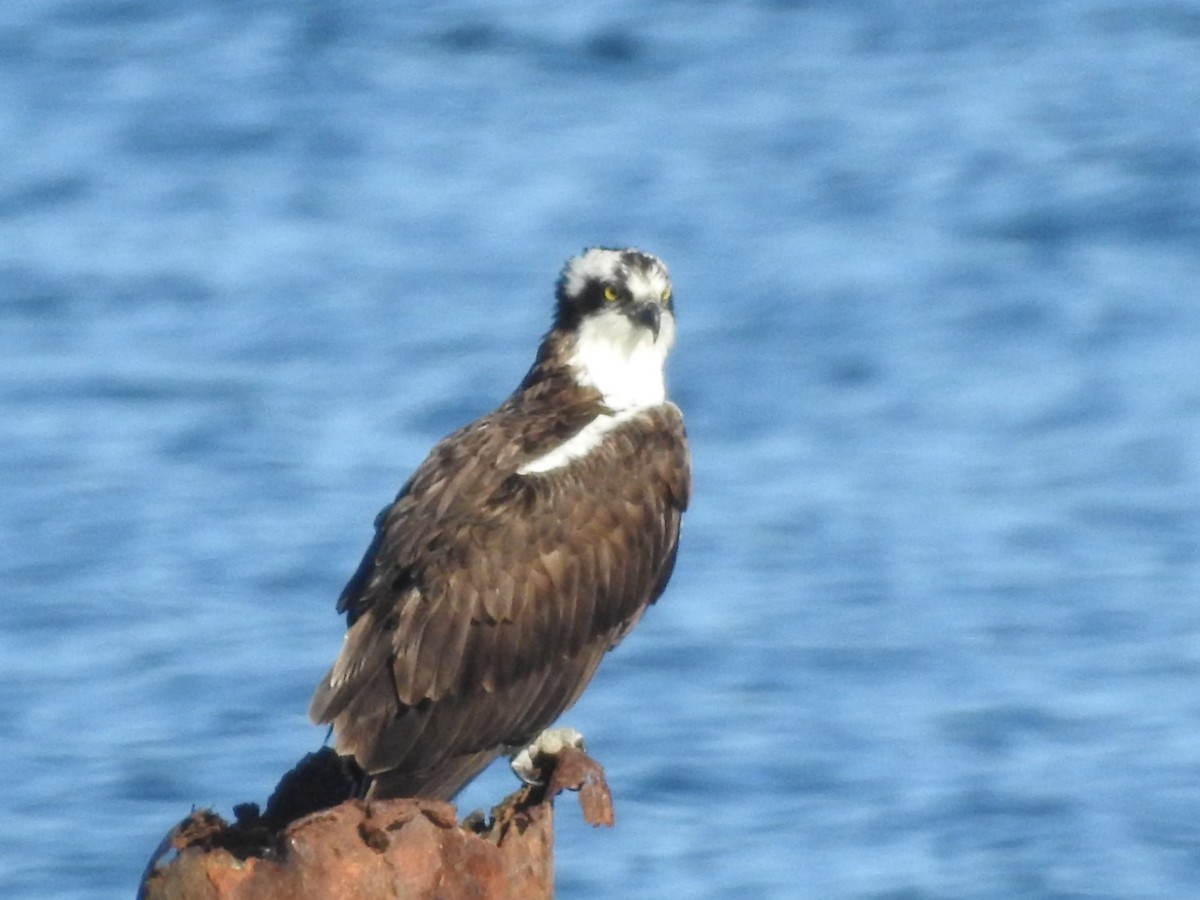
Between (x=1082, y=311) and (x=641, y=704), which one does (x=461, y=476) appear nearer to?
(x=641, y=704)

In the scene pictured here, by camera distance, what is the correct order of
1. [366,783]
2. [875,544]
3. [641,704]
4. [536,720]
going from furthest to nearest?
1. [875,544]
2. [641,704]
3. [536,720]
4. [366,783]

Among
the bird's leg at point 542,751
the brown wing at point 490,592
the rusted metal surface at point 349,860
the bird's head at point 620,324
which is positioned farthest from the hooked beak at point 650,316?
the rusted metal surface at point 349,860

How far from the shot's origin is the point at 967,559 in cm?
1692

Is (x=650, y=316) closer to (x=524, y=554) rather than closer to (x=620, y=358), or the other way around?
(x=620, y=358)

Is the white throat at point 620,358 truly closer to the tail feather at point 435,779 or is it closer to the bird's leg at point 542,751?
the bird's leg at point 542,751

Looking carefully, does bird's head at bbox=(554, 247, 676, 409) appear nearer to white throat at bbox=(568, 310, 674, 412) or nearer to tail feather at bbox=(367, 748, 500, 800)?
white throat at bbox=(568, 310, 674, 412)

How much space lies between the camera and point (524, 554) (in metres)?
8.31

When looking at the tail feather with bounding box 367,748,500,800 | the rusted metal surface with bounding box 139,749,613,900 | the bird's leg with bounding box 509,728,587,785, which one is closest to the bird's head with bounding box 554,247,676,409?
the bird's leg with bounding box 509,728,587,785

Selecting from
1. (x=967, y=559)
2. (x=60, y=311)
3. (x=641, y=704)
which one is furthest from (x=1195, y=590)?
(x=60, y=311)

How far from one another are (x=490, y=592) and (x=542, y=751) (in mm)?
518

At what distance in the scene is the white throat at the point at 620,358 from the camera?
905cm

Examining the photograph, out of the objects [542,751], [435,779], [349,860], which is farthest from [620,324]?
[349,860]

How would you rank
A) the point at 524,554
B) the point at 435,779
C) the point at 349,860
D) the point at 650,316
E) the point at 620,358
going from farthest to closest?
the point at 620,358 < the point at 650,316 < the point at 524,554 < the point at 435,779 < the point at 349,860

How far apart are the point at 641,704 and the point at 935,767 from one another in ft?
5.86
